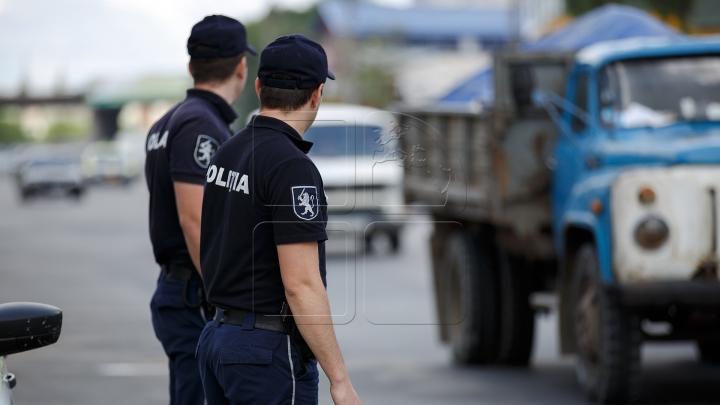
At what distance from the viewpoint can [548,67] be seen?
9.42 meters

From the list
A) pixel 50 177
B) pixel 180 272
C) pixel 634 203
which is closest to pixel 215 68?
pixel 180 272

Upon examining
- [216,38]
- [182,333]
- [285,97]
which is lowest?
[182,333]

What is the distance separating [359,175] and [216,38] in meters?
3.75

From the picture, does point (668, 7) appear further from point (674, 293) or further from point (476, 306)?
point (674, 293)

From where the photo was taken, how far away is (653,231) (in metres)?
7.06

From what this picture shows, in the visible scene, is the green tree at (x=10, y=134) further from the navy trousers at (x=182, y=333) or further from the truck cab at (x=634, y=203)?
the navy trousers at (x=182, y=333)

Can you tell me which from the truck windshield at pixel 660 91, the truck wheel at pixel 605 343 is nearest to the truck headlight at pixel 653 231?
the truck wheel at pixel 605 343

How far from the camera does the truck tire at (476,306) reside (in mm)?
9758

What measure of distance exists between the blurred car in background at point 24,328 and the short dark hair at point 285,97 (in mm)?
938

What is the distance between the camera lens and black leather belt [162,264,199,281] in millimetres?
4840

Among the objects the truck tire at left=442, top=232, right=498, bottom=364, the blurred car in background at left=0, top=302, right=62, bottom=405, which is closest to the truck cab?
the truck tire at left=442, top=232, right=498, bottom=364

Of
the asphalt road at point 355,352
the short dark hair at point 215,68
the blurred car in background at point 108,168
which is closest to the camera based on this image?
the short dark hair at point 215,68

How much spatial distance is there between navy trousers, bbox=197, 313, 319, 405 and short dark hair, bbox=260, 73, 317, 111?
65 cm

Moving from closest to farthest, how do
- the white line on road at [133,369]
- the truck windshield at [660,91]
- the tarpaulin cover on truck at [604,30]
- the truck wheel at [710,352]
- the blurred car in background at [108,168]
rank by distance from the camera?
the truck windshield at [660,91] → the white line on road at [133,369] → the truck wheel at [710,352] → the tarpaulin cover on truck at [604,30] → the blurred car in background at [108,168]
